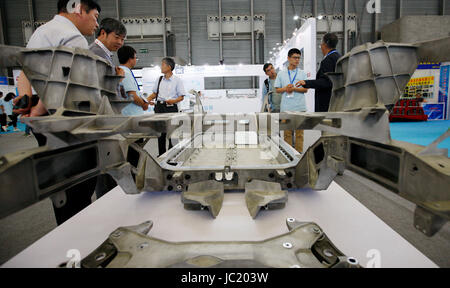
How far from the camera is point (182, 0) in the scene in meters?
13.3

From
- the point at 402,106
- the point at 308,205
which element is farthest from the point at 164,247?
the point at 402,106

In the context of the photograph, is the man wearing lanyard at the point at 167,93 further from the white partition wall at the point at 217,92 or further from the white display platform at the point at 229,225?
the white partition wall at the point at 217,92

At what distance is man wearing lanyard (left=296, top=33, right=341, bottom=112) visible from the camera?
3.16m

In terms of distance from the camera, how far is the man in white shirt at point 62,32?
153cm

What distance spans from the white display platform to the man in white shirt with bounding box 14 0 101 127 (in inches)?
32.6

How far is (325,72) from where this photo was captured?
316 centimetres

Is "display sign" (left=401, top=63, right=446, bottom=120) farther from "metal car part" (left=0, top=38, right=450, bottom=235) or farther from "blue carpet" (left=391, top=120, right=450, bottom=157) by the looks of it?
"metal car part" (left=0, top=38, right=450, bottom=235)

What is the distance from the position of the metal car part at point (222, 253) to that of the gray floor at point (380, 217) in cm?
110

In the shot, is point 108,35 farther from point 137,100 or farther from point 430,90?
point 430,90

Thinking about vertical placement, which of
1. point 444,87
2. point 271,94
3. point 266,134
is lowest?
point 266,134

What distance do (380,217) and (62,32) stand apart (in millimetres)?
2918

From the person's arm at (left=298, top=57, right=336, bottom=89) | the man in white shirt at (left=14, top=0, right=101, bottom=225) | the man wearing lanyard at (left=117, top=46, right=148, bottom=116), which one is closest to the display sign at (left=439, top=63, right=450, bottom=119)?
the person's arm at (left=298, top=57, right=336, bottom=89)

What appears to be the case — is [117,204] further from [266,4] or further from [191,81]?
[266,4]

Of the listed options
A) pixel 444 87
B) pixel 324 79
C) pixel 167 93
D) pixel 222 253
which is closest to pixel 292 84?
pixel 324 79
